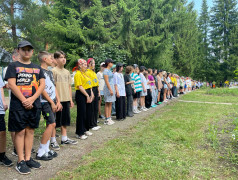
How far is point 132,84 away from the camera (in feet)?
26.6

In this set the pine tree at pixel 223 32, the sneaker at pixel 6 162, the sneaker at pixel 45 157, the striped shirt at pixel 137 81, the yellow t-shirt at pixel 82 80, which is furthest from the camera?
the pine tree at pixel 223 32

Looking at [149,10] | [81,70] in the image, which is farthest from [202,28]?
[81,70]

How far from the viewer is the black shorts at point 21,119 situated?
308cm

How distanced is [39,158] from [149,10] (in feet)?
39.4

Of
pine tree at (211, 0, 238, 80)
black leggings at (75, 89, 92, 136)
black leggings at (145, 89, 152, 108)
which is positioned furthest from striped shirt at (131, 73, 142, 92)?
pine tree at (211, 0, 238, 80)

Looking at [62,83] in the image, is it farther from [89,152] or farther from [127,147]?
[127,147]

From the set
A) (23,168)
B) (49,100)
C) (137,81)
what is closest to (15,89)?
(49,100)

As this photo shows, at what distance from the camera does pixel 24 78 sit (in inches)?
124

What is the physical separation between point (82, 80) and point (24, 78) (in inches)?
75.2

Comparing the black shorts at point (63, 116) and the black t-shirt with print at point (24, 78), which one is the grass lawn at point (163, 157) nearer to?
the black shorts at point (63, 116)

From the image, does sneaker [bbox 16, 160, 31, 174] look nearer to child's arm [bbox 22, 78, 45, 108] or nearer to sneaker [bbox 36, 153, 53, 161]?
sneaker [bbox 36, 153, 53, 161]

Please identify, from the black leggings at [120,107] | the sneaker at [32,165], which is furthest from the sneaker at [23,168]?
the black leggings at [120,107]

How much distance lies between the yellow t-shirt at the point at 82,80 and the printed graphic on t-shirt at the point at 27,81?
152 centimetres

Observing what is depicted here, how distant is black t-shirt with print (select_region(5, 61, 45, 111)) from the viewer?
121 inches
